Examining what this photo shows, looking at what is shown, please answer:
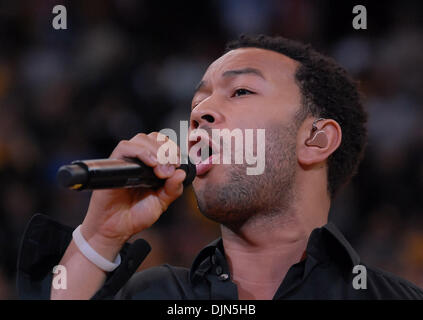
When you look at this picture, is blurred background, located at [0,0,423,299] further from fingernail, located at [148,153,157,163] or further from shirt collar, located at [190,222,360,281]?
fingernail, located at [148,153,157,163]

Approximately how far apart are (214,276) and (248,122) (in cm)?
41

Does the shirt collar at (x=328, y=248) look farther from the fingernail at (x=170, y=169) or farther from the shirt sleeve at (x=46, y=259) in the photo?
the fingernail at (x=170, y=169)

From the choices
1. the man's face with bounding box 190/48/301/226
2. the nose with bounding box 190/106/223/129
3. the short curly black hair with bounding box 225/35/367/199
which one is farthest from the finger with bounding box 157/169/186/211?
the short curly black hair with bounding box 225/35/367/199

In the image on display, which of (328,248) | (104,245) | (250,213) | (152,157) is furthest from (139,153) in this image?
(328,248)

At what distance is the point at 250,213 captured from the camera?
1596 millimetres

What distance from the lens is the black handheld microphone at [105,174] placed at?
1227mm

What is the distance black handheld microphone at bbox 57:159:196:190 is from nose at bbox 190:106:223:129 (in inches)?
9.9

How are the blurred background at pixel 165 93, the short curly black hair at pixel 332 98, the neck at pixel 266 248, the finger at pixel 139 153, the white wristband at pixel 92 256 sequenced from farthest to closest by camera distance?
the blurred background at pixel 165 93 < the short curly black hair at pixel 332 98 < the neck at pixel 266 248 < the white wristband at pixel 92 256 < the finger at pixel 139 153

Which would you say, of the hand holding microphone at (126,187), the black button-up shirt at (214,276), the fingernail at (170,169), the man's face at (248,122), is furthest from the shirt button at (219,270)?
the fingernail at (170,169)

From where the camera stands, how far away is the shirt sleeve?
1.45 meters

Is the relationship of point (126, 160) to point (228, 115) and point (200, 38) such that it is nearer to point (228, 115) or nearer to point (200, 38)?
point (228, 115)

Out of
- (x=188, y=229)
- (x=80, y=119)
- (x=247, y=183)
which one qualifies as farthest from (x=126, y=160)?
(x=80, y=119)

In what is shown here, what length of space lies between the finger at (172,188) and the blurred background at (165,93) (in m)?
1.57

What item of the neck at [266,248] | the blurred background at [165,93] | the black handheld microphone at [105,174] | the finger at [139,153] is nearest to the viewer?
the black handheld microphone at [105,174]
